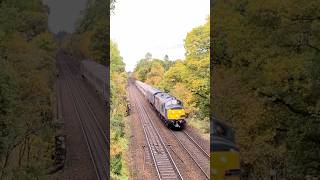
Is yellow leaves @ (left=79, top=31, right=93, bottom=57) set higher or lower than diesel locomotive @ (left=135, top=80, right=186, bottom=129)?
higher

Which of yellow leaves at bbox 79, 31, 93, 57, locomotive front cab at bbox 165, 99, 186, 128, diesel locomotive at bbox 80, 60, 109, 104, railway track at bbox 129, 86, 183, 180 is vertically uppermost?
yellow leaves at bbox 79, 31, 93, 57

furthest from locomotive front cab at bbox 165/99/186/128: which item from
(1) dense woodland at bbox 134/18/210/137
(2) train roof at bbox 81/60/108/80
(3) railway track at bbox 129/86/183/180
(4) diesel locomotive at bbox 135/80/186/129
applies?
(2) train roof at bbox 81/60/108/80

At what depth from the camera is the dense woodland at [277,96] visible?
18625 millimetres

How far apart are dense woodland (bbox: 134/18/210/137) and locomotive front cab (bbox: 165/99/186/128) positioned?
381mm

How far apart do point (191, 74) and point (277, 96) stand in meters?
4.20

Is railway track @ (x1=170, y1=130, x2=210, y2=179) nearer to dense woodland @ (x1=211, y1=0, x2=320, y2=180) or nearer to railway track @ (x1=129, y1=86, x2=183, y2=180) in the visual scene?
railway track @ (x1=129, y1=86, x2=183, y2=180)

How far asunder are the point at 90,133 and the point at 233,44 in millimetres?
8619

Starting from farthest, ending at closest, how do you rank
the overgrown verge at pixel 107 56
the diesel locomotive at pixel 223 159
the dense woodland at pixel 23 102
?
1. the overgrown verge at pixel 107 56
2. the dense woodland at pixel 23 102
3. the diesel locomotive at pixel 223 159

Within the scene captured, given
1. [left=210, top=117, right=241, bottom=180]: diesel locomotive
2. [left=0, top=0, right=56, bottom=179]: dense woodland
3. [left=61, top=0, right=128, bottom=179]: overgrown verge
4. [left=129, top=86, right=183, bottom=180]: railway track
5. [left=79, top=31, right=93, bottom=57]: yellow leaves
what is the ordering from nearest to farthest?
[left=210, top=117, right=241, bottom=180]: diesel locomotive < [left=0, top=0, right=56, bottom=179]: dense woodland < [left=61, top=0, right=128, bottom=179]: overgrown verge < [left=129, top=86, right=183, bottom=180]: railway track < [left=79, top=31, right=93, bottom=57]: yellow leaves

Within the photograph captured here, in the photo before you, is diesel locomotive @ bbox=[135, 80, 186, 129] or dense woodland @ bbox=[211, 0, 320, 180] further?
diesel locomotive @ bbox=[135, 80, 186, 129]

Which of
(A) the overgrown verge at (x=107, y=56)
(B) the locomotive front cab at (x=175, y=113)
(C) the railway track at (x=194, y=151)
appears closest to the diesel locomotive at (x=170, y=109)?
(B) the locomotive front cab at (x=175, y=113)

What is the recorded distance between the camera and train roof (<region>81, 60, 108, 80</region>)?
19.0 metres

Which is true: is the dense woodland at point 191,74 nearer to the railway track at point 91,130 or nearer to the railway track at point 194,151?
the railway track at point 194,151

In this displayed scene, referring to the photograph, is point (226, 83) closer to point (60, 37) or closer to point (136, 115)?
point (136, 115)
